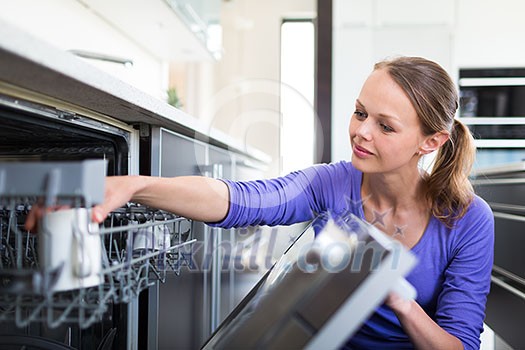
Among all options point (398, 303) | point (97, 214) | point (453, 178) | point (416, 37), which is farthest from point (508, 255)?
point (416, 37)

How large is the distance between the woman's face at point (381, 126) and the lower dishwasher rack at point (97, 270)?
1.20 feet

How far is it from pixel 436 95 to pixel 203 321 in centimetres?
104

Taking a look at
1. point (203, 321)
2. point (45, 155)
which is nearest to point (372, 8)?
point (203, 321)

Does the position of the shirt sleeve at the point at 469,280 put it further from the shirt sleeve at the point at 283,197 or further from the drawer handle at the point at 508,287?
the drawer handle at the point at 508,287

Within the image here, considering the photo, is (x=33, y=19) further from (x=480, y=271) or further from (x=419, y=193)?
(x=480, y=271)

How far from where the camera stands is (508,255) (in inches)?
64.5

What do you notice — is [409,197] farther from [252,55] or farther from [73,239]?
[252,55]

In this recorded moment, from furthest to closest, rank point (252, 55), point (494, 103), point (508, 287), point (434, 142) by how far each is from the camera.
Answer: point (252, 55) < point (494, 103) < point (508, 287) < point (434, 142)

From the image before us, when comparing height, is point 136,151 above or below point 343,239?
above

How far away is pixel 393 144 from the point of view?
1074 mm

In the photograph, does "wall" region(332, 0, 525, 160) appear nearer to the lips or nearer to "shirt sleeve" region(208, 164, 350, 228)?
"shirt sleeve" region(208, 164, 350, 228)

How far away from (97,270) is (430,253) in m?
0.71

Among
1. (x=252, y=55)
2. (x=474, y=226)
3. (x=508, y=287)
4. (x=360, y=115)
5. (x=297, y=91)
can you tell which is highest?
(x=252, y=55)

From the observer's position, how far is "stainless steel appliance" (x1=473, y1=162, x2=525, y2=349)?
151cm
